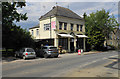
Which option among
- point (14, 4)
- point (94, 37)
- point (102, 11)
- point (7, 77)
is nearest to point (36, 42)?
point (14, 4)

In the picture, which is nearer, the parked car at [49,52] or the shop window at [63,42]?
the parked car at [49,52]

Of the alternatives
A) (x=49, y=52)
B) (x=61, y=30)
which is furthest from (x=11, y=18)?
(x=61, y=30)

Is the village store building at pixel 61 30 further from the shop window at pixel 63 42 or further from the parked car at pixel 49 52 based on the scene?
the parked car at pixel 49 52

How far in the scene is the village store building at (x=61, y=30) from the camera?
25.7 m

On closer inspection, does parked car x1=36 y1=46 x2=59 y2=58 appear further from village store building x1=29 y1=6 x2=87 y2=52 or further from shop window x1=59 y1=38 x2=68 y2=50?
shop window x1=59 y1=38 x2=68 y2=50

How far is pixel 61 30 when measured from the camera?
26.6 metres

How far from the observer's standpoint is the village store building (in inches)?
1011

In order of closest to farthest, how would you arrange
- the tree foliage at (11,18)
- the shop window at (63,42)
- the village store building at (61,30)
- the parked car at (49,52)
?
the tree foliage at (11,18), the parked car at (49,52), the village store building at (61,30), the shop window at (63,42)

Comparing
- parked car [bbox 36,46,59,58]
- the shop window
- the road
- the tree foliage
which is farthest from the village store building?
the road

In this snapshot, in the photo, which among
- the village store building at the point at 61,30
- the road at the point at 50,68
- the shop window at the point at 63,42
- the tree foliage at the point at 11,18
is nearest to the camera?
the road at the point at 50,68

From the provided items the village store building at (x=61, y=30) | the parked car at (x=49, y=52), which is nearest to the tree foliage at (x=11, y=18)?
the parked car at (x=49, y=52)

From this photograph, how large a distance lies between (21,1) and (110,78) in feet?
54.9

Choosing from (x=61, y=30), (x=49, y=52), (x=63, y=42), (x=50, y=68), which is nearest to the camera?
(x=50, y=68)

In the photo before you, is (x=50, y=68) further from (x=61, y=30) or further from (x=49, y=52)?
(x=61, y=30)
